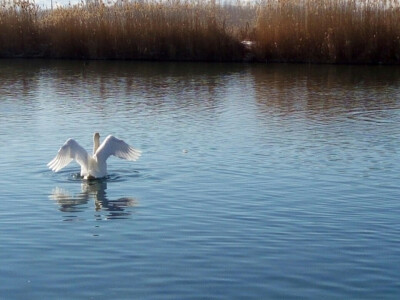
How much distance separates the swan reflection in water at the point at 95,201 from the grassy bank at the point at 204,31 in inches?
680

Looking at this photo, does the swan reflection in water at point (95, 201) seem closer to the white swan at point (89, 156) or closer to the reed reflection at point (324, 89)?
the white swan at point (89, 156)

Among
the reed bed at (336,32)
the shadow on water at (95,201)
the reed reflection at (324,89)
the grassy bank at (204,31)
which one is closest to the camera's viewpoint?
the shadow on water at (95,201)

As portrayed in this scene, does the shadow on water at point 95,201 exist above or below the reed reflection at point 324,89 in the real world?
below

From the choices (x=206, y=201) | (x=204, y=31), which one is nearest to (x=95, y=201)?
(x=206, y=201)

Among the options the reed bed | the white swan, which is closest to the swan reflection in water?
the white swan

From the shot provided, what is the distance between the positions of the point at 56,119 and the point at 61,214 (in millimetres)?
6611

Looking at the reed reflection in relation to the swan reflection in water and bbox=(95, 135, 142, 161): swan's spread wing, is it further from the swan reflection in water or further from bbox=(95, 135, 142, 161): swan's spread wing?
the swan reflection in water

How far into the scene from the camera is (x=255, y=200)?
9.70 meters

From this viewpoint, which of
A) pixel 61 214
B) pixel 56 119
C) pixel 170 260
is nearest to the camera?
pixel 170 260

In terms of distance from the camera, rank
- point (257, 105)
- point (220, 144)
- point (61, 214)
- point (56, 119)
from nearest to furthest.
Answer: point (61, 214)
point (220, 144)
point (56, 119)
point (257, 105)

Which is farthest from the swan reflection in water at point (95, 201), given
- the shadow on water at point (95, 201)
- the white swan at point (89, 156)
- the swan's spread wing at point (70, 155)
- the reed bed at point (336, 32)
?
the reed bed at point (336, 32)

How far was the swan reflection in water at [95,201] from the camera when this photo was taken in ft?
30.9

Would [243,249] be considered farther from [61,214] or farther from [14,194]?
[14,194]

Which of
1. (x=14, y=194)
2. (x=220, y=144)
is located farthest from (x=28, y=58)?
(x=14, y=194)
